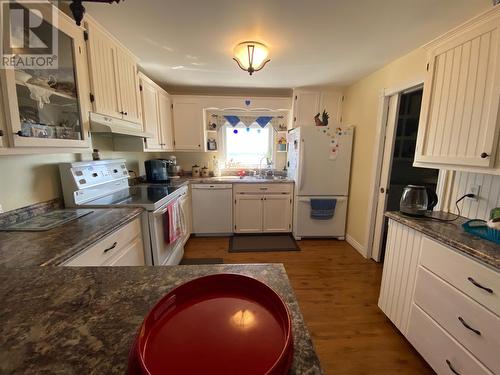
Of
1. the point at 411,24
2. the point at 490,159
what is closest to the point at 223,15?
the point at 411,24

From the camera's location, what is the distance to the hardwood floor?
144 cm

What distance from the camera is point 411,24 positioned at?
165 cm

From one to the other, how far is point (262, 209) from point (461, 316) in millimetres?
2406

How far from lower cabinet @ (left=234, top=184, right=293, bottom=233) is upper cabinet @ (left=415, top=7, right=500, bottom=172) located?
1931 mm

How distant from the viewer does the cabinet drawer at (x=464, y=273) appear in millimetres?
1024

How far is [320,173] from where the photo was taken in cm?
313

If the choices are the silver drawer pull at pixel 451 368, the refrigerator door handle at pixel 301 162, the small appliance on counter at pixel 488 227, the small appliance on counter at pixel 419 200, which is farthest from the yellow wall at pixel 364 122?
the silver drawer pull at pixel 451 368

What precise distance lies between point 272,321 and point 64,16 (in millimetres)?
2060

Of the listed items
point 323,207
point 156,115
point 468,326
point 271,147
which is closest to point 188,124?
point 156,115

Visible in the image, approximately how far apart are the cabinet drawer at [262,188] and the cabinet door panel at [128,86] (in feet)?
5.19

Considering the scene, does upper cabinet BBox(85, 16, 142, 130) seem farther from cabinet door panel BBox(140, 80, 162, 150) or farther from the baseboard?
the baseboard

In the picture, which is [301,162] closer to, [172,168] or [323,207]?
[323,207]

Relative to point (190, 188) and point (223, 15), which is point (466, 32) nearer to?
point (223, 15)

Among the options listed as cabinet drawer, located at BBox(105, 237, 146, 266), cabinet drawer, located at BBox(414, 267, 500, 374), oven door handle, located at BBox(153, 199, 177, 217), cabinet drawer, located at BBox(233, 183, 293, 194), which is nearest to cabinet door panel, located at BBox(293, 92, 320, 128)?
cabinet drawer, located at BBox(233, 183, 293, 194)
